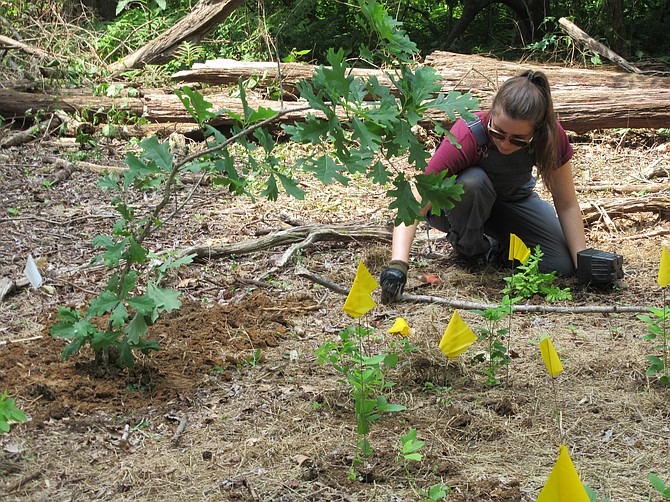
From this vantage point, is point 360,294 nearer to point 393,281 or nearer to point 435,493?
point 435,493

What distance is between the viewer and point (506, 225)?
13.4ft

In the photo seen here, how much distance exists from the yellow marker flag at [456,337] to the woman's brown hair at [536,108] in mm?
1276

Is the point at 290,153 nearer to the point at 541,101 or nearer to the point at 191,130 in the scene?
the point at 191,130

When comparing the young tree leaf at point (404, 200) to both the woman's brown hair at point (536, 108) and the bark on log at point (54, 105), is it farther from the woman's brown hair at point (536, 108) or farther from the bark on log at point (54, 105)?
the bark on log at point (54, 105)

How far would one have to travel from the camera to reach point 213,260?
4.14m

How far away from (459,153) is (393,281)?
2.40 ft

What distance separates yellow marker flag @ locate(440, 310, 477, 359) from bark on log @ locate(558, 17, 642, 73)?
534 cm

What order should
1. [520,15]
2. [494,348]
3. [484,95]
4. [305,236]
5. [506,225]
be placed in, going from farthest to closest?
[520,15], [484,95], [305,236], [506,225], [494,348]

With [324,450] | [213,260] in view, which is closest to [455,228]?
[213,260]

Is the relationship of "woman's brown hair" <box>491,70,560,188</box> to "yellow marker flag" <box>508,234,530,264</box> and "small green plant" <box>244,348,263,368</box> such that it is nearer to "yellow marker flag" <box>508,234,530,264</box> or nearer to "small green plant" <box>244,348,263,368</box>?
"yellow marker flag" <box>508,234,530,264</box>

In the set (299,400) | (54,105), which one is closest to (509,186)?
(299,400)

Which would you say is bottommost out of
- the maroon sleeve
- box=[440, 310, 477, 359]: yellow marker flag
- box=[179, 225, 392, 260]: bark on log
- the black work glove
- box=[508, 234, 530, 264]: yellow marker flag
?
box=[179, 225, 392, 260]: bark on log

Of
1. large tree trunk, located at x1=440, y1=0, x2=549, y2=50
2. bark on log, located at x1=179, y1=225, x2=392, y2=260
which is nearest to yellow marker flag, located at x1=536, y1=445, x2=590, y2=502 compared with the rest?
bark on log, located at x1=179, y1=225, x2=392, y2=260

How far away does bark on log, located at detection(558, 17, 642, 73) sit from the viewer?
688 centimetres
